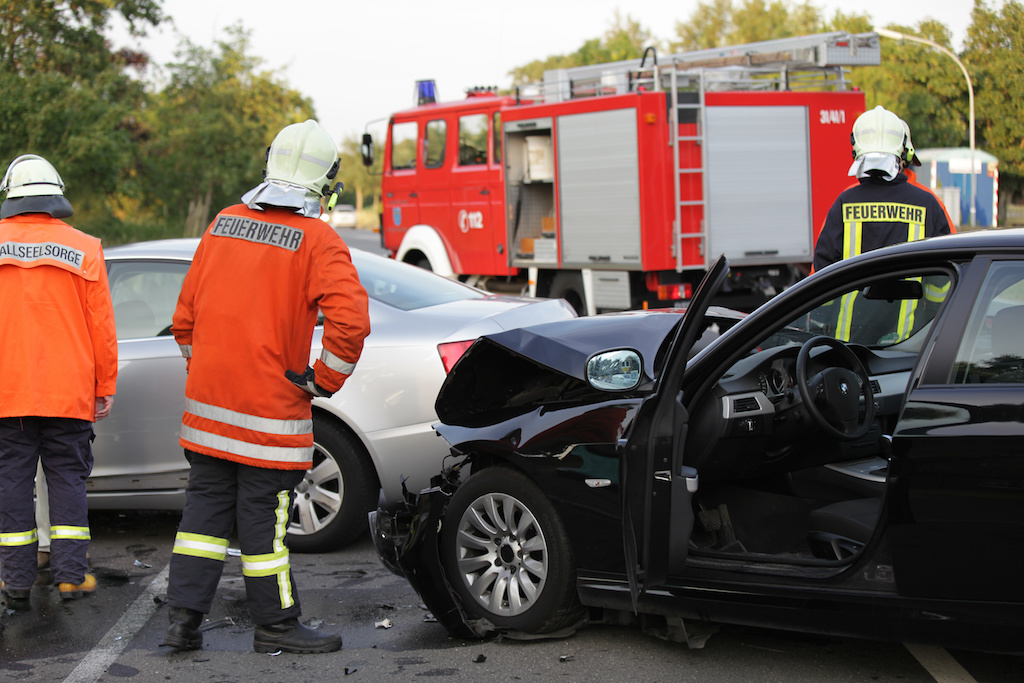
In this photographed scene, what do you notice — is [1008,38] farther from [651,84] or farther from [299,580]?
[651,84]

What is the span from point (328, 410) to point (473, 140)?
8100 millimetres

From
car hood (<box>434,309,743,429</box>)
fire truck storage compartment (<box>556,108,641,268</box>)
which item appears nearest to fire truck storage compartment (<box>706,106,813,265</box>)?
Answer: fire truck storage compartment (<box>556,108,641,268</box>)

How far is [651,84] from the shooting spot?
10844 millimetres

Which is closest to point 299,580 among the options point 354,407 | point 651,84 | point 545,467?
point 354,407

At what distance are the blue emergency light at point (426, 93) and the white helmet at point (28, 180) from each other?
9289mm

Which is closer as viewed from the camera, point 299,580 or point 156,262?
point 299,580

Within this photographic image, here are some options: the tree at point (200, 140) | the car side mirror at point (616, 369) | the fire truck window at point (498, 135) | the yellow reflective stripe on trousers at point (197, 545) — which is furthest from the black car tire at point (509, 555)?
the tree at point (200, 140)

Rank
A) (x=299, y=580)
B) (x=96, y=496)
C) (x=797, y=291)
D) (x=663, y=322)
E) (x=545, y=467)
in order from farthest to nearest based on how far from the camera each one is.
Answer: (x=96, y=496)
(x=299, y=580)
(x=663, y=322)
(x=545, y=467)
(x=797, y=291)

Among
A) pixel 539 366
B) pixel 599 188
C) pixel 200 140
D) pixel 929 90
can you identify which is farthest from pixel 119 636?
pixel 200 140

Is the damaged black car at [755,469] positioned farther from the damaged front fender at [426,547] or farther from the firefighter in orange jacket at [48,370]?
the firefighter in orange jacket at [48,370]

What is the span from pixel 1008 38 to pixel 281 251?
408 centimetres

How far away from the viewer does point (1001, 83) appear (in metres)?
6.09

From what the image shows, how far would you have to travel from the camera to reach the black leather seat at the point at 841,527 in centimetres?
358

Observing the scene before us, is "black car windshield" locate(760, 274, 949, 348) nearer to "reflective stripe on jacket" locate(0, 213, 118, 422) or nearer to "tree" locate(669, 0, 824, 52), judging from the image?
"reflective stripe on jacket" locate(0, 213, 118, 422)
